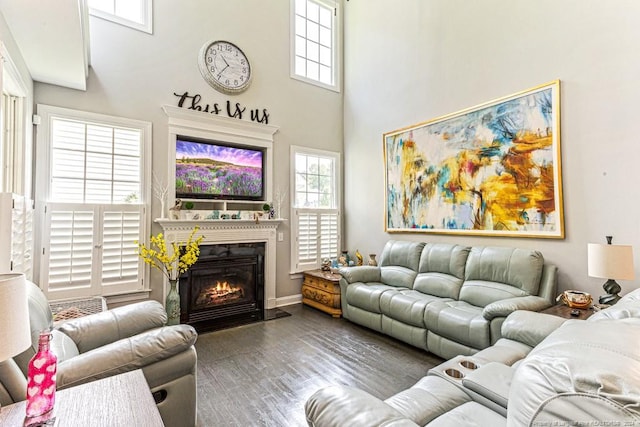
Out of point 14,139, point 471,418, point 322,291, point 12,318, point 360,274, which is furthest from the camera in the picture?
point 322,291

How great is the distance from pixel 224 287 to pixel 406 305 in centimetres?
251

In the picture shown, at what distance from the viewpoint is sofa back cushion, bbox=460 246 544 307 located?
2.99 metres

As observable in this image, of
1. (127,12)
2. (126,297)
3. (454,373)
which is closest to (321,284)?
(126,297)

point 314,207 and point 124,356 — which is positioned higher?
point 314,207

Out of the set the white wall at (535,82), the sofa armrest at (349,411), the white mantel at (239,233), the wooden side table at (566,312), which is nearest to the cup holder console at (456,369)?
the sofa armrest at (349,411)

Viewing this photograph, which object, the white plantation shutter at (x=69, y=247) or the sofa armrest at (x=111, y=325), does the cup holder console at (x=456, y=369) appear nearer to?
the sofa armrest at (x=111, y=325)

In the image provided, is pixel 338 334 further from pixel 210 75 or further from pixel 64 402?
pixel 210 75

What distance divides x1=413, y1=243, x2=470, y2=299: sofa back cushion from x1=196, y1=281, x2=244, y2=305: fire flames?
2477mm

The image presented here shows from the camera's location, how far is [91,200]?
11.3 ft

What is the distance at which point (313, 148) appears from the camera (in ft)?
17.2

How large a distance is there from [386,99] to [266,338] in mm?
3911

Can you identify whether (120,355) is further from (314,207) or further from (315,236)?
(314,207)

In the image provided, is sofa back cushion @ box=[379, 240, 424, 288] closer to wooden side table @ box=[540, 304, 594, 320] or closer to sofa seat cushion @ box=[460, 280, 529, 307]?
sofa seat cushion @ box=[460, 280, 529, 307]

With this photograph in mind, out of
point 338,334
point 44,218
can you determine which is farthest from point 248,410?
point 44,218
